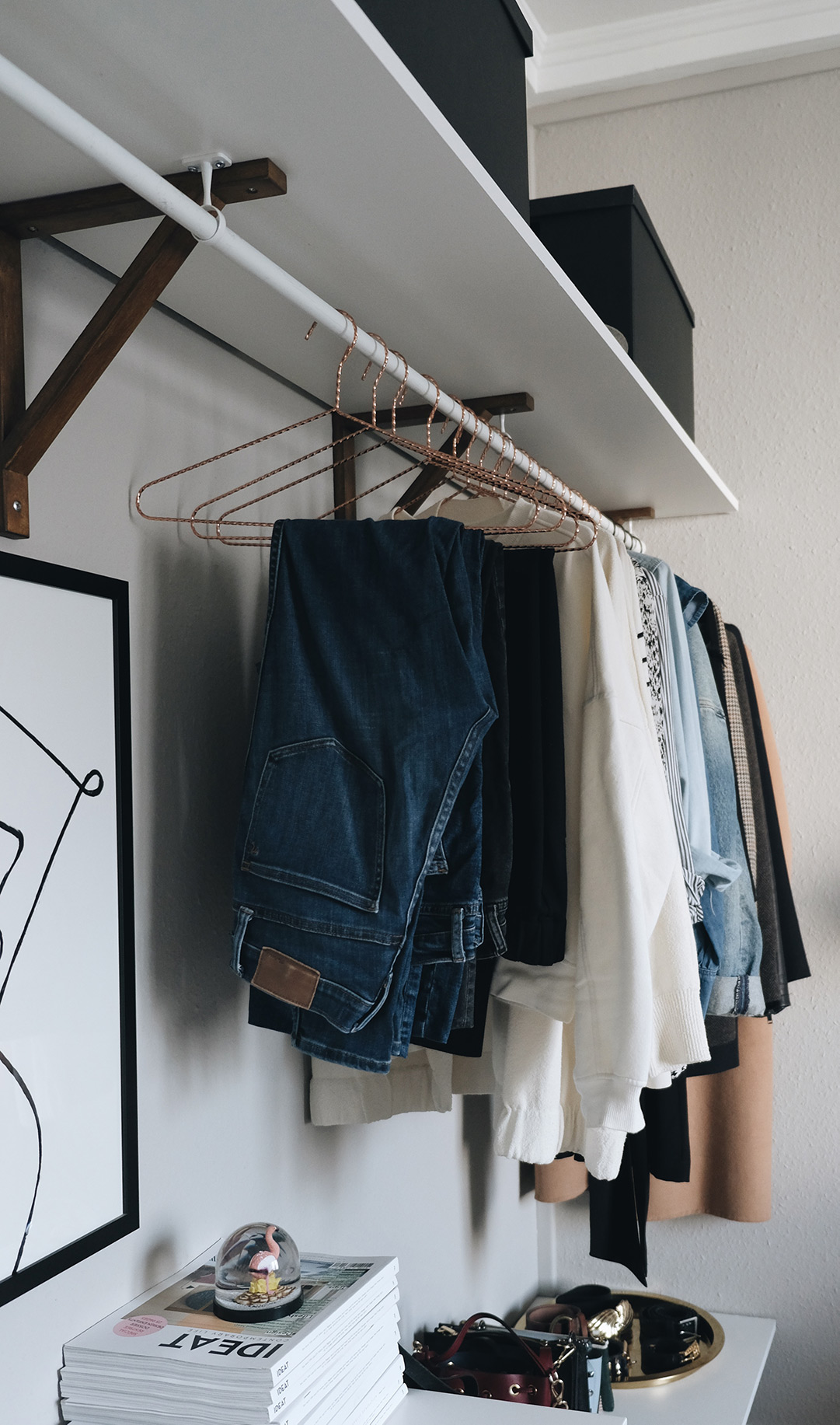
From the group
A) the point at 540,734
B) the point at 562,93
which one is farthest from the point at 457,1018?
the point at 562,93

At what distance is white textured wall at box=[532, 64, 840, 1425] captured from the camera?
2402 millimetres

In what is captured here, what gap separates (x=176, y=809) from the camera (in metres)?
1.27

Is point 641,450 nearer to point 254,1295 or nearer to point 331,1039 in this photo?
point 331,1039

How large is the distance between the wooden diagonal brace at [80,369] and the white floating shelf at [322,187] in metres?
0.07

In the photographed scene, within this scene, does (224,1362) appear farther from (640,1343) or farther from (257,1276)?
(640,1343)

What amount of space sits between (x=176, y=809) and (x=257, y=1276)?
0.46m

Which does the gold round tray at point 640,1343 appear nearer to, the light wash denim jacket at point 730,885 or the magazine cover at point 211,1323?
the light wash denim jacket at point 730,885

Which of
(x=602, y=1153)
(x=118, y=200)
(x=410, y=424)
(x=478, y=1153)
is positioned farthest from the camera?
(x=478, y=1153)

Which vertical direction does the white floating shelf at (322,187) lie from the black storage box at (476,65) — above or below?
below

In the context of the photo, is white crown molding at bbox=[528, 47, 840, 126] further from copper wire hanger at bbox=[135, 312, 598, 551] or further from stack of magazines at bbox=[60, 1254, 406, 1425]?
stack of magazines at bbox=[60, 1254, 406, 1425]

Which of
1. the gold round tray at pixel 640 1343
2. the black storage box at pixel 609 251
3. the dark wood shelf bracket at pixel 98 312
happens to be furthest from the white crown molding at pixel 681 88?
the gold round tray at pixel 640 1343

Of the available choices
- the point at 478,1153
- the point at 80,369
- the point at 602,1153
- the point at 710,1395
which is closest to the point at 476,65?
the point at 80,369

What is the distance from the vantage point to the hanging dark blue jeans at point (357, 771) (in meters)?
1.10

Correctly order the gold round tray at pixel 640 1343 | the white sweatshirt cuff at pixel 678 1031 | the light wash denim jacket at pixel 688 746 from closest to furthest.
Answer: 1. the white sweatshirt cuff at pixel 678 1031
2. the light wash denim jacket at pixel 688 746
3. the gold round tray at pixel 640 1343
